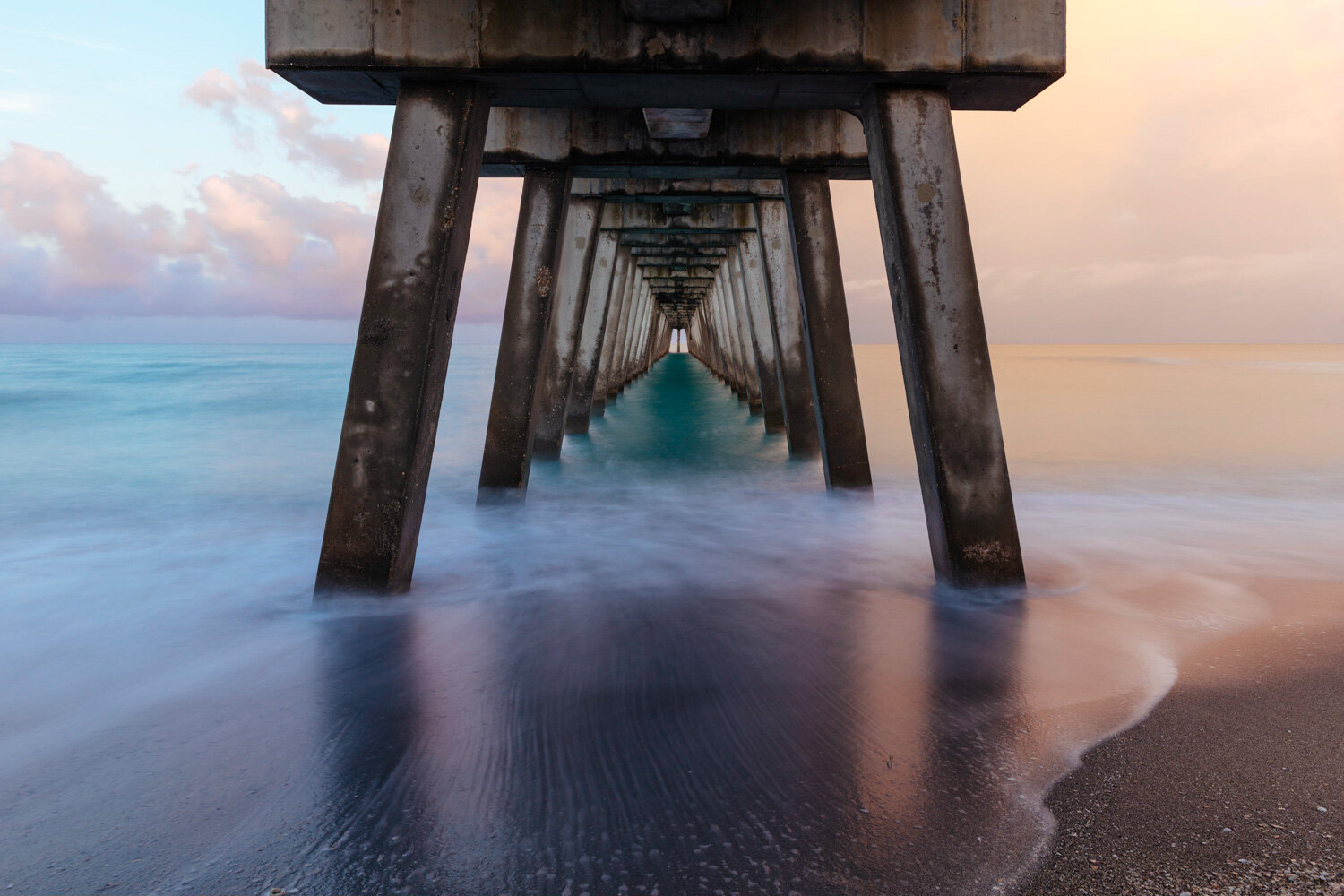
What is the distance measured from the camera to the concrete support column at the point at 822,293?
27.2 feet

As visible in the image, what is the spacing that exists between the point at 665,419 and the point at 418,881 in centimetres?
1741

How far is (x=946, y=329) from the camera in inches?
185

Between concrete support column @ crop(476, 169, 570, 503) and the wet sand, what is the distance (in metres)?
5.91

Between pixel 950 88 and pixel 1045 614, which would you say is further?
pixel 950 88

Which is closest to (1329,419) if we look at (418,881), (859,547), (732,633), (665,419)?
(665,419)

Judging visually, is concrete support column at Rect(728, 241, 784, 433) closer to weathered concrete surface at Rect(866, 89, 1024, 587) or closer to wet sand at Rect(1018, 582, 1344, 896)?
weathered concrete surface at Rect(866, 89, 1024, 587)

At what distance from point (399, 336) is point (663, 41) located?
224 cm

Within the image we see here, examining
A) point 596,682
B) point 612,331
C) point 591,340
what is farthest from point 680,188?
point 612,331

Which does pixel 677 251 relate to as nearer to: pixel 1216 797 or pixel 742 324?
pixel 742 324

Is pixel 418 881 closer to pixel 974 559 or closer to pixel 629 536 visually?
pixel 974 559

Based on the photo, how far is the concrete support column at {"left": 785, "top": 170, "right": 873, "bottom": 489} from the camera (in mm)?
8305

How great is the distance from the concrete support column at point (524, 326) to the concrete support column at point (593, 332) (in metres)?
5.89

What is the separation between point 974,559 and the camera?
477 centimetres

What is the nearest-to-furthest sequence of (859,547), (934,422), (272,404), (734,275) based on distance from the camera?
(934,422) < (859,547) < (734,275) < (272,404)
